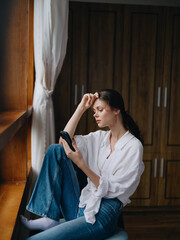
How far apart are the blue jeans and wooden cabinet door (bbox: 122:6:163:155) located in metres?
1.56

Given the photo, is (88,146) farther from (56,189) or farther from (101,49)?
(101,49)

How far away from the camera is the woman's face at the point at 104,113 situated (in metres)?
1.74

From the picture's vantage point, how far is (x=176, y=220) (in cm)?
297

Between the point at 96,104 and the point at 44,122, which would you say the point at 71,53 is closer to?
the point at 44,122

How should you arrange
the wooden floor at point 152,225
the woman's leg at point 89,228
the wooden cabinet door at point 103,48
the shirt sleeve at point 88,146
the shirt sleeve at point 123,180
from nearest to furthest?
the woman's leg at point 89,228 < the shirt sleeve at point 123,180 < the shirt sleeve at point 88,146 < the wooden floor at point 152,225 < the wooden cabinet door at point 103,48

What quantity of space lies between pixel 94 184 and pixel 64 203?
9.5 inches

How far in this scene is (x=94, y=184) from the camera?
5.08ft

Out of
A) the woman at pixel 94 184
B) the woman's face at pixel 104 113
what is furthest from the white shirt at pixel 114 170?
the woman's face at pixel 104 113

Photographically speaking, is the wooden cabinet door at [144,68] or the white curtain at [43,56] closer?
the white curtain at [43,56]

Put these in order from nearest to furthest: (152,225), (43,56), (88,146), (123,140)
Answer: (123,140)
(88,146)
(43,56)
(152,225)

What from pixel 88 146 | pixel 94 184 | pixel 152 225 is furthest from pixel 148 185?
pixel 94 184

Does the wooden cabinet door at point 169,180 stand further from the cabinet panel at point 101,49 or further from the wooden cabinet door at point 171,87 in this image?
the cabinet panel at point 101,49

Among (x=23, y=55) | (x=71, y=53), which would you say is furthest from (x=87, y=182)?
(x=71, y=53)

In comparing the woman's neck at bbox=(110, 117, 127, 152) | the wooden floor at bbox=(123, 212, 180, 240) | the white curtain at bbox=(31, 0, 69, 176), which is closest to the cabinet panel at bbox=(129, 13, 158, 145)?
the wooden floor at bbox=(123, 212, 180, 240)
